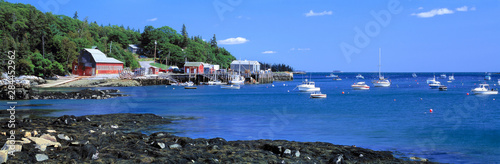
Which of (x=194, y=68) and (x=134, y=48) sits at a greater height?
(x=134, y=48)

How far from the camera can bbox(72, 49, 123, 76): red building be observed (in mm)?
93312

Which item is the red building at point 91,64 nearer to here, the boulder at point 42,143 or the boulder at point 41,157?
the boulder at point 42,143

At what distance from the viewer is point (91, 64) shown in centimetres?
9362

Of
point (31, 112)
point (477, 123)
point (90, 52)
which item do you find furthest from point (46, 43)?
point (477, 123)

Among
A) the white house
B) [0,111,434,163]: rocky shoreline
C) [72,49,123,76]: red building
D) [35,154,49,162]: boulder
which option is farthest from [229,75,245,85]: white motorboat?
[35,154,49,162]: boulder

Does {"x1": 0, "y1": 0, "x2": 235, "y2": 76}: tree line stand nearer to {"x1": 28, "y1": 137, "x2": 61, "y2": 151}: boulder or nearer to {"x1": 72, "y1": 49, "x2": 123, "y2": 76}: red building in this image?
{"x1": 72, "y1": 49, "x2": 123, "y2": 76}: red building

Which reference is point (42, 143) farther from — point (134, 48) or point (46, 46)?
point (134, 48)

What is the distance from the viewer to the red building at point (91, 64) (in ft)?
306

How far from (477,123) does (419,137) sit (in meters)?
10.5

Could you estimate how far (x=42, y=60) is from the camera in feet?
280

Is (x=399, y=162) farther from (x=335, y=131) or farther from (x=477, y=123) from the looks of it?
(x=477, y=123)

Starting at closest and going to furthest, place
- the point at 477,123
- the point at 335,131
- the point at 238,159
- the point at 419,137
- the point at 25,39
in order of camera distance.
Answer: the point at 238,159 → the point at 419,137 → the point at 335,131 → the point at 477,123 → the point at 25,39

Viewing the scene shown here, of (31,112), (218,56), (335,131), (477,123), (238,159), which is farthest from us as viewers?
(218,56)

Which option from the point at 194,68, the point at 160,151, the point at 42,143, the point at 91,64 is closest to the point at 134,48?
the point at 194,68
